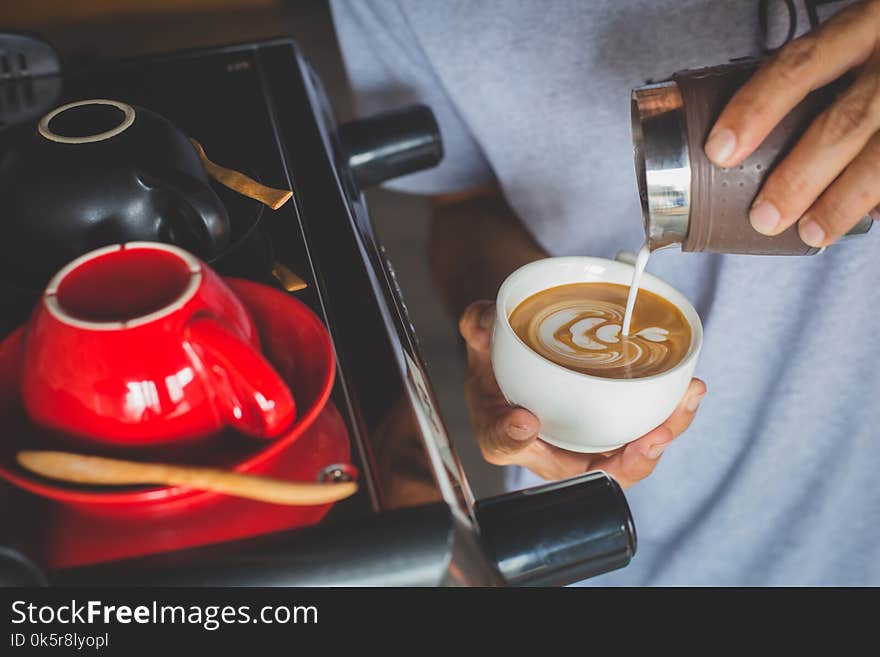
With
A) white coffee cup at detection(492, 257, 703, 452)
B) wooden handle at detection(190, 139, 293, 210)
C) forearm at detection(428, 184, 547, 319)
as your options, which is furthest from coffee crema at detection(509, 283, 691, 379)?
forearm at detection(428, 184, 547, 319)

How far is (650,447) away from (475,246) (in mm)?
616

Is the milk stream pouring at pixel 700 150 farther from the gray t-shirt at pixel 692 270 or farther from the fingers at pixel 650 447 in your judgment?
the gray t-shirt at pixel 692 270

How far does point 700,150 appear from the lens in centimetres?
59

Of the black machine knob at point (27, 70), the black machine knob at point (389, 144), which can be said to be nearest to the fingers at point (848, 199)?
the black machine knob at point (389, 144)

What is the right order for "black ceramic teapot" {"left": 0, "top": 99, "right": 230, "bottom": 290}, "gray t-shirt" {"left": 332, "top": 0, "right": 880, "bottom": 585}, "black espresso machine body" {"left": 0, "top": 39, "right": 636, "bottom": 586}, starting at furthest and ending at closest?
"gray t-shirt" {"left": 332, "top": 0, "right": 880, "bottom": 585}, "black ceramic teapot" {"left": 0, "top": 99, "right": 230, "bottom": 290}, "black espresso machine body" {"left": 0, "top": 39, "right": 636, "bottom": 586}

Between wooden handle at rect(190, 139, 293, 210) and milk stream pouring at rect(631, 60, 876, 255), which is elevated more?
milk stream pouring at rect(631, 60, 876, 255)

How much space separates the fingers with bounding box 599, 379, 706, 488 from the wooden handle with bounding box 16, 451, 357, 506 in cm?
39

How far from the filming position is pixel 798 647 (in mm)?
527

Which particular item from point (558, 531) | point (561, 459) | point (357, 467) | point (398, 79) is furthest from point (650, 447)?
point (398, 79)

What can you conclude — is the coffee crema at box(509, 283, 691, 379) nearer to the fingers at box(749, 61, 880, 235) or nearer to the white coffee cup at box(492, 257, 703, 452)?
the white coffee cup at box(492, 257, 703, 452)

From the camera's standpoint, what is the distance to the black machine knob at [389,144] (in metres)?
0.96

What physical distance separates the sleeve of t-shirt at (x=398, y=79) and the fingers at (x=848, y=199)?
68cm

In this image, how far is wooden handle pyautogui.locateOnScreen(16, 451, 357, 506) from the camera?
1.41ft

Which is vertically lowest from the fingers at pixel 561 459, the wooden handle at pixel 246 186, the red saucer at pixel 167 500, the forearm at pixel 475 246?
the forearm at pixel 475 246
